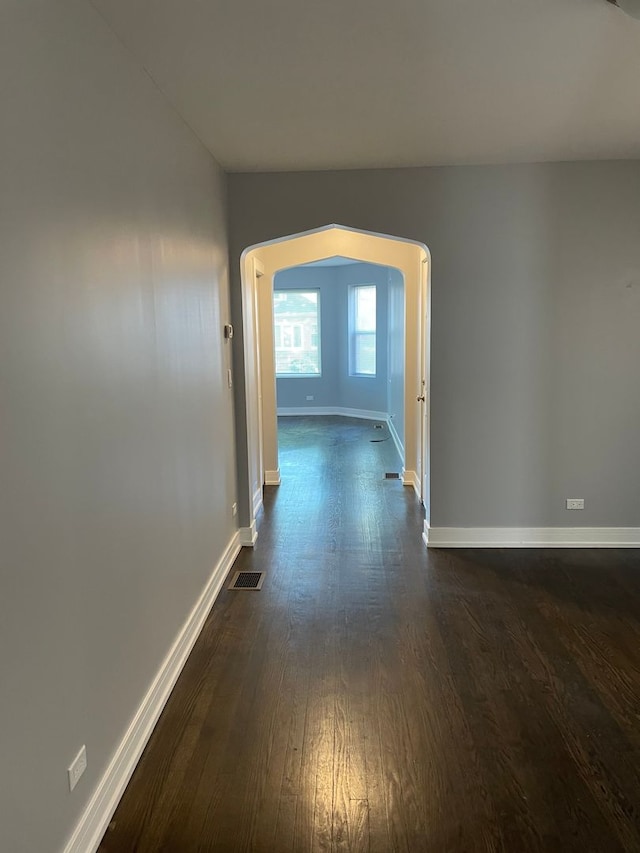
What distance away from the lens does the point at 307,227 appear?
4094 mm

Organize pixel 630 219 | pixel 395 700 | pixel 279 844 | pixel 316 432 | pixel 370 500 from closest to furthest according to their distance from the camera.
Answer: pixel 279 844, pixel 395 700, pixel 630 219, pixel 370 500, pixel 316 432

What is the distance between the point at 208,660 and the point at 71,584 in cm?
137

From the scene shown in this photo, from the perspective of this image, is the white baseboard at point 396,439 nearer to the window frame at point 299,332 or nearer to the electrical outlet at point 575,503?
the window frame at point 299,332

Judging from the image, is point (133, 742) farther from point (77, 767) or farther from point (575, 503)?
point (575, 503)

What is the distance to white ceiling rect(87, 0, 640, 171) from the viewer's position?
2051mm

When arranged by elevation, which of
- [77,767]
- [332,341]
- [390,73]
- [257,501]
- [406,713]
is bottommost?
[406,713]

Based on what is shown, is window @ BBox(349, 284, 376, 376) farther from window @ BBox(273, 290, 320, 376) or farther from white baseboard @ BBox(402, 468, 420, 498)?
white baseboard @ BBox(402, 468, 420, 498)

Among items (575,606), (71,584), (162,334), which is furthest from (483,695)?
(162,334)

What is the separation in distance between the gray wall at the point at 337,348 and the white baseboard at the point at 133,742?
24.9ft

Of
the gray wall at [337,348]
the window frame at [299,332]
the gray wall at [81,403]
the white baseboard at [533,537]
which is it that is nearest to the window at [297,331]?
the window frame at [299,332]

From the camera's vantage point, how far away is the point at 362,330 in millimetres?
10930

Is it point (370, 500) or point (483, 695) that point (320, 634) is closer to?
point (483, 695)

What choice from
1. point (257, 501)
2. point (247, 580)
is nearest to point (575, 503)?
point (247, 580)

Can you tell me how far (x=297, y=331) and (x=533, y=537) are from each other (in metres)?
7.91
